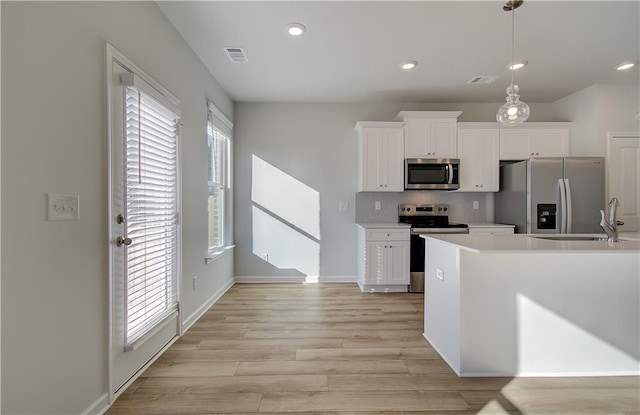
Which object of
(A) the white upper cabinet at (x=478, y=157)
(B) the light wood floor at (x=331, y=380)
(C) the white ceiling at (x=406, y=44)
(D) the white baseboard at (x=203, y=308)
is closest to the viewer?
(B) the light wood floor at (x=331, y=380)

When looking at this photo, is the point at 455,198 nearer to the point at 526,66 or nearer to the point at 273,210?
the point at 526,66

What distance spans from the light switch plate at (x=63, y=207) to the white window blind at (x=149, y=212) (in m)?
0.36

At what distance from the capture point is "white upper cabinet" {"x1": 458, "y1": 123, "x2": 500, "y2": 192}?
3.99 meters

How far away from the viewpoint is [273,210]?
14.2ft

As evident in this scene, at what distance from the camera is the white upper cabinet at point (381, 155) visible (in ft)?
13.0

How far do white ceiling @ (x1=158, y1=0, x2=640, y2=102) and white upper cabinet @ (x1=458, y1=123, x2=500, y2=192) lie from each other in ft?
1.88

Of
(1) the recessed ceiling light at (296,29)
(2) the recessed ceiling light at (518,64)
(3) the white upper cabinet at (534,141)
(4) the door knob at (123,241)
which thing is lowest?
(4) the door knob at (123,241)

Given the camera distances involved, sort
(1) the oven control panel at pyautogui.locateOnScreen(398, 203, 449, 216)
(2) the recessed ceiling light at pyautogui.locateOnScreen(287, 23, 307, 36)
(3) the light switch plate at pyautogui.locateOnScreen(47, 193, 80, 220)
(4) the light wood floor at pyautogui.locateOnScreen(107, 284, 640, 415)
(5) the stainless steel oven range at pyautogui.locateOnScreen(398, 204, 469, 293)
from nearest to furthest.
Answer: (3) the light switch plate at pyautogui.locateOnScreen(47, 193, 80, 220), (4) the light wood floor at pyautogui.locateOnScreen(107, 284, 640, 415), (2) the recessed ceiling light at pyautogui.locateOnScreen(287, 23, 307, 36), (5) the stainless steel oven range at pyautogui.locateOnScreen(398, 204, 469, 293), (1) the oven control panel at pyautogui.locateOnScreen(398, 203, 449, 216)

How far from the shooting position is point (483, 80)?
3.53 meters

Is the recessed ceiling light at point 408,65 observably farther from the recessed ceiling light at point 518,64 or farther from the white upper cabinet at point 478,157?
the white upper cabinet at point 478,157

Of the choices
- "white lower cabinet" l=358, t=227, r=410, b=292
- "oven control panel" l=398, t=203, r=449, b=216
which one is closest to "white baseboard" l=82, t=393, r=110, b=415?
"white lower cabinet" l=358, t=227, r=410, b=292

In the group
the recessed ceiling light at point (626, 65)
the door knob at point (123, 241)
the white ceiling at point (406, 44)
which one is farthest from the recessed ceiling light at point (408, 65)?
the door knob at point (123, 241)

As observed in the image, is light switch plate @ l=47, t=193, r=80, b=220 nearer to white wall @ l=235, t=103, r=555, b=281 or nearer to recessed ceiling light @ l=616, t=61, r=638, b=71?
white wall @ l=235, t=103, r=555, b=281

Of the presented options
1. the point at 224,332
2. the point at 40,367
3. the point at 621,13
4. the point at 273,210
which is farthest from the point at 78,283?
the point at 621,13
